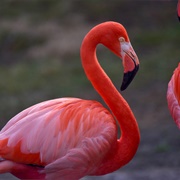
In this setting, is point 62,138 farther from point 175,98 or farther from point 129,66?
point 175,98

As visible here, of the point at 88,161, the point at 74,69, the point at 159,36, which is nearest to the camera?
the point at 88,161

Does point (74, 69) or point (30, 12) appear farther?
point (30, 12)

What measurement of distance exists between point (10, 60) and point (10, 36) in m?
1.08

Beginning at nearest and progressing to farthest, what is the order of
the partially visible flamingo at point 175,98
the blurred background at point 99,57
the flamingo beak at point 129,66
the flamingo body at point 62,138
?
1. the flamingo body at point 62,138
2. the flamingo beak at point 129,66
3. the partially visible flamingo at point 175,98
4. the blurred background at point 99,57

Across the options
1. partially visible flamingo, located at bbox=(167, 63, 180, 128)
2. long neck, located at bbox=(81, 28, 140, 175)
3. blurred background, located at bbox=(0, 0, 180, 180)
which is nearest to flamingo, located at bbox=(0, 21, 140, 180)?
long neck, located at bbox=(81, 28, 140, 175)

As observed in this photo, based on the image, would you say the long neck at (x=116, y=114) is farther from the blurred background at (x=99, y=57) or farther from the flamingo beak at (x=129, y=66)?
the blurred background at (x=99, y=57)

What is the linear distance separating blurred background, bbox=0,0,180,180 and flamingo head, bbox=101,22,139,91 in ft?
6.19

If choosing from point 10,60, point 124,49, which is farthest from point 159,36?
point 124,49

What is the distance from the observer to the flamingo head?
4129 mm

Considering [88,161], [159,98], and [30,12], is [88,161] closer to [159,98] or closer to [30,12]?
[159,98]

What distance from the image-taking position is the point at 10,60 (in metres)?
11.6

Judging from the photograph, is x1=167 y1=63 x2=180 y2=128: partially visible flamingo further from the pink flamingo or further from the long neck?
the long neck

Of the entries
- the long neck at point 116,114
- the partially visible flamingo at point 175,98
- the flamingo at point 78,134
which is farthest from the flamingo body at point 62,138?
the partially visible flamingo at point 175,98

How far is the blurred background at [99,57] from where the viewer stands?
700 cm
